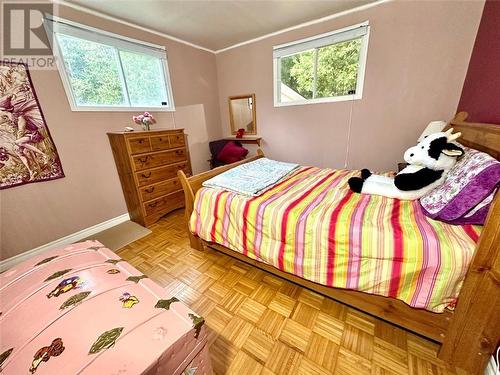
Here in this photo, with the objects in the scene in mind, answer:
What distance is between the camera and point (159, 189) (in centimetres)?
266

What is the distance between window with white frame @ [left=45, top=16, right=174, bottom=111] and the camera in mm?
2082

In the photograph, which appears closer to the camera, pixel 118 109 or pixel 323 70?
pixel 118 109

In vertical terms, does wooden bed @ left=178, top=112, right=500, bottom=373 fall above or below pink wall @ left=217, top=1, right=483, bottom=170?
below

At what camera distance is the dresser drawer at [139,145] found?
2.31 m

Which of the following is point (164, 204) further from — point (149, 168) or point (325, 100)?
point (325, 100)

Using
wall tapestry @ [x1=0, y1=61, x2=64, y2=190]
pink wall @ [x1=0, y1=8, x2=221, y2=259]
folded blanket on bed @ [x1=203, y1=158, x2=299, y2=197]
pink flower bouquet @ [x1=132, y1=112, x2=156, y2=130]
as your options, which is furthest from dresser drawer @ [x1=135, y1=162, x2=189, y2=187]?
folded blanket on bed @ [x1=203, y1=158, x2=299, y2=197]

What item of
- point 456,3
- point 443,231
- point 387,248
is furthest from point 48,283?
point 456,3

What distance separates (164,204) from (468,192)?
2883mm

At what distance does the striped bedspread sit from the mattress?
0.71 metres

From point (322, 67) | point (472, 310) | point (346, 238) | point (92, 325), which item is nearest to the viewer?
point (92, 325)

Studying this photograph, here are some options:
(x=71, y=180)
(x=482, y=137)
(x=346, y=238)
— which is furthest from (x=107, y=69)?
(x=482, y=137)

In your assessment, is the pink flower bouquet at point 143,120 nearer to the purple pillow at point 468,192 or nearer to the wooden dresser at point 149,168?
the wooden dresser at point 149,168

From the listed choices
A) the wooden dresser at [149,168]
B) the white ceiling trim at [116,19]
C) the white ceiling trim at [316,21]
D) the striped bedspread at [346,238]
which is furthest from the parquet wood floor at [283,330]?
the white ceiling trim at [316,21]

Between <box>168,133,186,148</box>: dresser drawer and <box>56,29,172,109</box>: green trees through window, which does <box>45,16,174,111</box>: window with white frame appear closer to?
<box>56,29,172,109</box>: green trees through window
